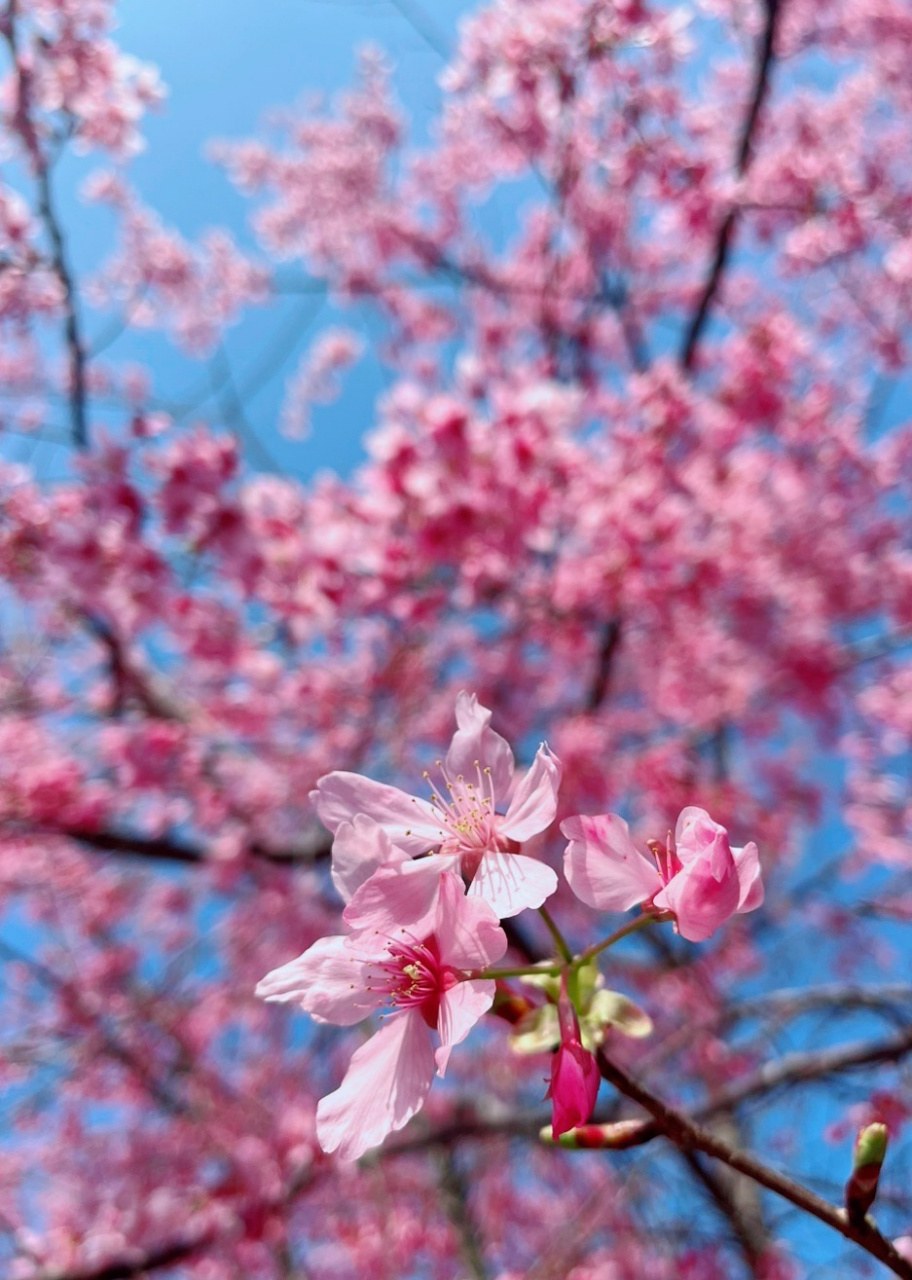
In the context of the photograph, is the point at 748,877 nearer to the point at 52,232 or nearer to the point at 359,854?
the point at 359,854

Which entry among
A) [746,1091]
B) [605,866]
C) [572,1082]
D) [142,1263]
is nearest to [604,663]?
[746,1091]

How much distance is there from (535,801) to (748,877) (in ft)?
0.81

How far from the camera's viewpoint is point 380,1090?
0.87m

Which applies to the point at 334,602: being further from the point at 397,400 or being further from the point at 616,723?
the point at 616,723

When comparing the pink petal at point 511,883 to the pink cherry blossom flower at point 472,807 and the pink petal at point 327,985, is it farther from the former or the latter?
the pink petal at point 327,985

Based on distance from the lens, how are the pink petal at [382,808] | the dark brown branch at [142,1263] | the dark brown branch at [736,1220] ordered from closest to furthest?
1. the pink petal at [382,808]
2. the dark brown branch at [142,1263]
3. the dark brown branch at [736,1220]

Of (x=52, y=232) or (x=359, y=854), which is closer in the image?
(x=359, y=854)

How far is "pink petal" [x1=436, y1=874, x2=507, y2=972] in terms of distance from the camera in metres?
0.77

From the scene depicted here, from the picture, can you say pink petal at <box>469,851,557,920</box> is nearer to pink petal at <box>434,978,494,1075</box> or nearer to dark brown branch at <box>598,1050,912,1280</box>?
pink petal at <box>434,978,494,1075</box>

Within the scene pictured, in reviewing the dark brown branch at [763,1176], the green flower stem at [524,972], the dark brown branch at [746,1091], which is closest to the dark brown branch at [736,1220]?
the dark brown branch at [746,1091]

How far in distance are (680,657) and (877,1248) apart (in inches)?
228

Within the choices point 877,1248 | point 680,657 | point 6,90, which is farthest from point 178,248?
point 877,1248

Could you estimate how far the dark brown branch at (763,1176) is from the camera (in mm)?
765

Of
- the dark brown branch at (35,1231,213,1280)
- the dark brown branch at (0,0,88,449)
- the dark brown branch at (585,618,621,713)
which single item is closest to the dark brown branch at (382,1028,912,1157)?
the dark brown branch at (35,1231,213,1280)
